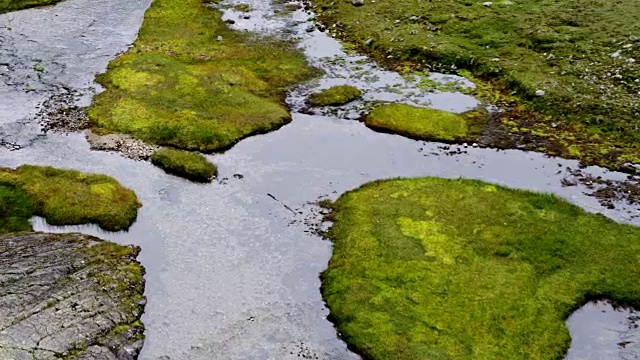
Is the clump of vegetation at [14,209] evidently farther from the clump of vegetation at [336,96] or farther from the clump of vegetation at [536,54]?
the clump of vegetation at [536,54]

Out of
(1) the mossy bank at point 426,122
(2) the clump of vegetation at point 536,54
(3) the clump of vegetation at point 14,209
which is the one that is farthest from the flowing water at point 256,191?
(2) the clump of vegetation at point 536,54

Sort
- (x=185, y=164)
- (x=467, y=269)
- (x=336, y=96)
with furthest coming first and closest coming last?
(x=336, y=96) → (x=185, y=164) → (x=467, y=269)

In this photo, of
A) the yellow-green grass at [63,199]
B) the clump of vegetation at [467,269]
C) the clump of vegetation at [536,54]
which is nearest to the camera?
the clump of vegetation at [467,269]

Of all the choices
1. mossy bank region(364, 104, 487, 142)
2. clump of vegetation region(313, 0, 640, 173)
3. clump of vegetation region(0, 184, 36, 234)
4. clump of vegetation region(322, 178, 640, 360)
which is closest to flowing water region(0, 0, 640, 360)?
mossy bank region(364, 104, 487, 142)

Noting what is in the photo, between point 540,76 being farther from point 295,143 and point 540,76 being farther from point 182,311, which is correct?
point 182,311

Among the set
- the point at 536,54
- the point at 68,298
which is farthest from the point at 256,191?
the point at 536,54

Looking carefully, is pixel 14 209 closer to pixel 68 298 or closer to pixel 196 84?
pixel 68 298

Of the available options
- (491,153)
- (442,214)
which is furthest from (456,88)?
(442,214)
